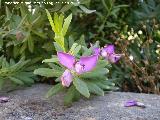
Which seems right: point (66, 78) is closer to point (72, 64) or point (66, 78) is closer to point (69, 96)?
point (72, 64)

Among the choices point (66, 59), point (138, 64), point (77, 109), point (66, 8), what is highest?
point (66, 8)

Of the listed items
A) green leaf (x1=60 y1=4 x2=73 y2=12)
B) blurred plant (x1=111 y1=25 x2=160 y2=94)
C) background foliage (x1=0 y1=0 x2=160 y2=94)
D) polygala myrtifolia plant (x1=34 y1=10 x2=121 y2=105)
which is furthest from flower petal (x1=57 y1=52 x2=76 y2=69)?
blurred plant (x1=111 y1=25 x2=160 y2=94)

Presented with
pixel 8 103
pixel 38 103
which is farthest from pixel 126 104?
pixel 8 103

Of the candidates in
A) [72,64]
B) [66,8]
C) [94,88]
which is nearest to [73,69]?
[72,64]

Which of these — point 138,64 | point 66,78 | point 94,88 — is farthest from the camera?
point 138,64

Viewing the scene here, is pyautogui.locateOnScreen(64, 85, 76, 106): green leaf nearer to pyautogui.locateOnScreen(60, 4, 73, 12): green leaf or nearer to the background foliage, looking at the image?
the background foliage

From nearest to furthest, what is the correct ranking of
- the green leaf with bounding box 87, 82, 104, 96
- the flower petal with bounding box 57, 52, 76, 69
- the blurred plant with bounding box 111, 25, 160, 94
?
the flower petal with bounding box 57, 52, 76, 69 < the green leaf with bounding box 87, 82, 104, 96 < the blurred plant with bounding box 111, 25, 160, 94

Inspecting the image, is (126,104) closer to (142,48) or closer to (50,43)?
(50,43)

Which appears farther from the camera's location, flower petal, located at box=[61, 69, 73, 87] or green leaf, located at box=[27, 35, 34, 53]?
green leaf, located at box=[27, 35, 34, 53]
